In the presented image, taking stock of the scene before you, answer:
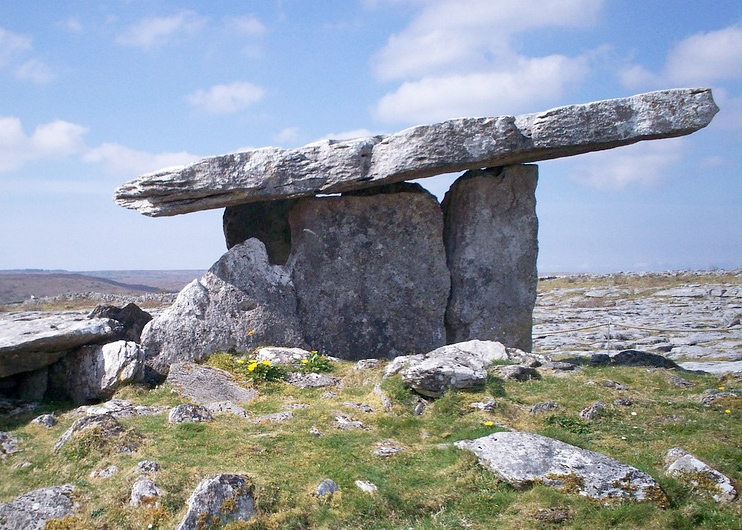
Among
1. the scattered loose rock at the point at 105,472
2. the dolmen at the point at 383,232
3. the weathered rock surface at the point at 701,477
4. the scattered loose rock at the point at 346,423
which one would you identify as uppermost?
the dolmen at the point at 383,232

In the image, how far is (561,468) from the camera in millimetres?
7695

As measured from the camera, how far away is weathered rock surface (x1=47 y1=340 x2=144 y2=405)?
39.8ft

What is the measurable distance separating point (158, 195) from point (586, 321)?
16.7 meters

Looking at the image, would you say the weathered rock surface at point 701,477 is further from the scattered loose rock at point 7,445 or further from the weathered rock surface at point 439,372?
the scattered loose rock at point 7,445

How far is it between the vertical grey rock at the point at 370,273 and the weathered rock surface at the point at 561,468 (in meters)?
6.92

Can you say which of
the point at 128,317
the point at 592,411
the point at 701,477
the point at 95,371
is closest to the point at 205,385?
the point at 95,371

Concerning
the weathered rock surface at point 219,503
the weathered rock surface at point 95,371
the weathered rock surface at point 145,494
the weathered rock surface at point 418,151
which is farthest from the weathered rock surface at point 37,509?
the weathered rock surface at point 418,151

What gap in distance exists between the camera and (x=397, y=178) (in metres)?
14.4

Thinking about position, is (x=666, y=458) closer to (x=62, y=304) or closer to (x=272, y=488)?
(x=272, y=488)

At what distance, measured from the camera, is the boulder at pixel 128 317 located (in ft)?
49.7

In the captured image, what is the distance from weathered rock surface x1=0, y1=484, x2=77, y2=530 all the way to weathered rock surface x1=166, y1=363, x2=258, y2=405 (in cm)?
396

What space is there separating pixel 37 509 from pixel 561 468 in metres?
5.33

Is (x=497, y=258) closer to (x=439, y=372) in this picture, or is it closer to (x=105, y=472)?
(x=439, y=372)

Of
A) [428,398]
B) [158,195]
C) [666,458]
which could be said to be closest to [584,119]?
[428,398]
